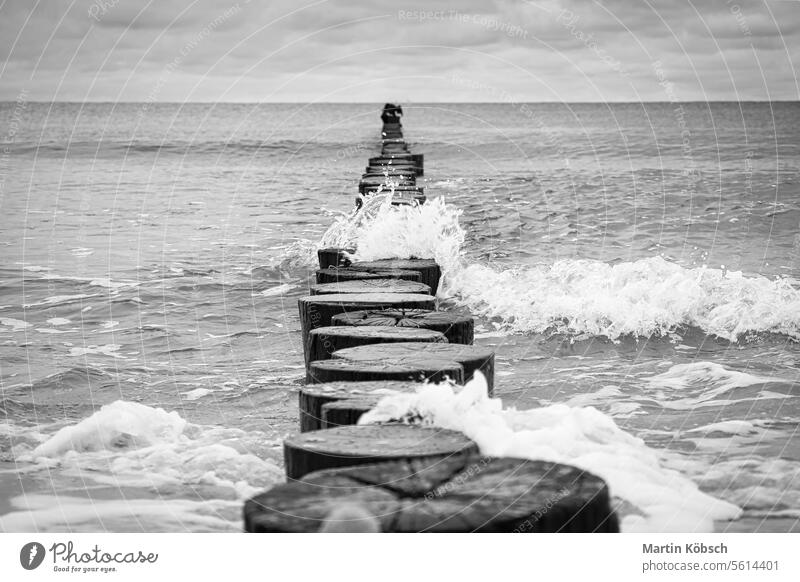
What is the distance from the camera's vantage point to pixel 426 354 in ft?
13.1

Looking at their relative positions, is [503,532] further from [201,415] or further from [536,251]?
[536,251]

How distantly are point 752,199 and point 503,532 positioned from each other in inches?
656

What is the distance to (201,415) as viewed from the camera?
578 cm

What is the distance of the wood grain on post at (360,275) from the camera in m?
6.33

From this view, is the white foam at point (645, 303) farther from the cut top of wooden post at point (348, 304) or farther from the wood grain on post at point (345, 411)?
the wood grain on post at point (345, 411)

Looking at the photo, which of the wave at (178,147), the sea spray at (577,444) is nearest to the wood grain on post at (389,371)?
the sea spray at (577,444)

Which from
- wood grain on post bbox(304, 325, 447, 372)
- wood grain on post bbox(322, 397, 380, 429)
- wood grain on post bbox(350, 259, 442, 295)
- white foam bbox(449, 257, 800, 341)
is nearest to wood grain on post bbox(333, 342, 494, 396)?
wood grain on post bbox(304, 325, 447, 372)

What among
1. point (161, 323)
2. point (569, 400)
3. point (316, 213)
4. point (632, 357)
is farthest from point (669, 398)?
point (316, 213)

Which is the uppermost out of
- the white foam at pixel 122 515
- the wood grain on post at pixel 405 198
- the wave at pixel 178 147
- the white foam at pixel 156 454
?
the wave at pixel 178 147

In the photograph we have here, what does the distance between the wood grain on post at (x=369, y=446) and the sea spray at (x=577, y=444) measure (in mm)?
86

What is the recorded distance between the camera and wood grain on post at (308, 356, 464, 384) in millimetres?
3676

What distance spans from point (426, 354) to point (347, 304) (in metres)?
1.44

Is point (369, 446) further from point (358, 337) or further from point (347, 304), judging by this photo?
point (347, 304)
